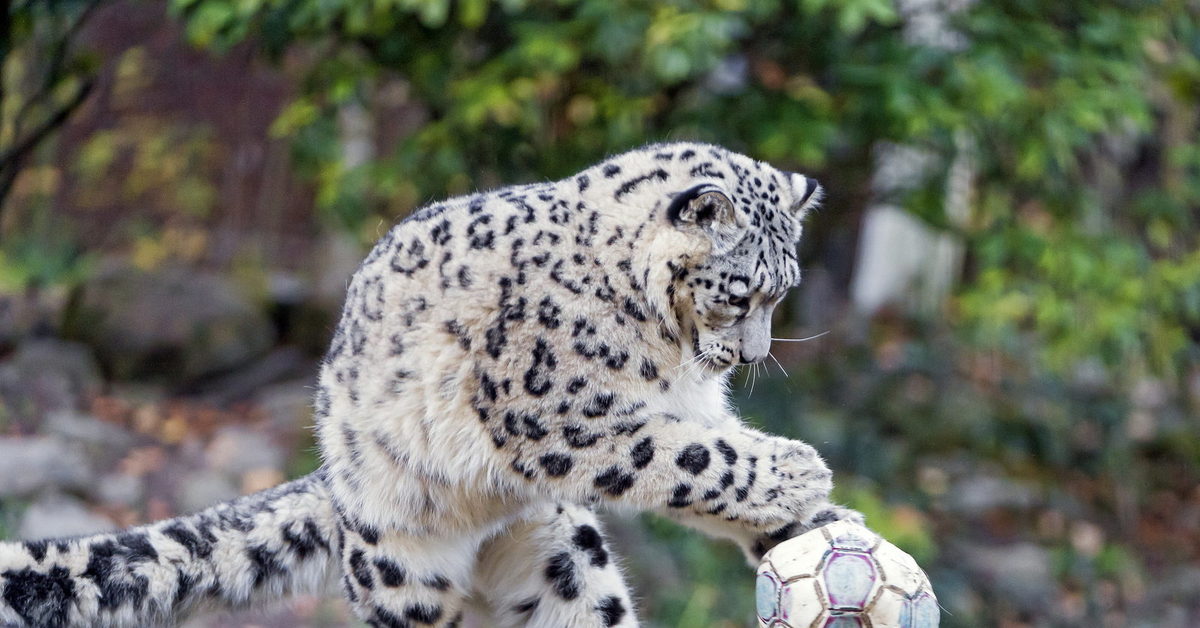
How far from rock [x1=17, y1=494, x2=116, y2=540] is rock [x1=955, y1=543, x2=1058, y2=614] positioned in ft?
18.0

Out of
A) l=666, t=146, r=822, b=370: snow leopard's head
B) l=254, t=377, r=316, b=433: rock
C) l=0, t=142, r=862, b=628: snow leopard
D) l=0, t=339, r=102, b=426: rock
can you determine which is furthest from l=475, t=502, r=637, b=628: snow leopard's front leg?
l=0, t=339, r=102, b=426: rock

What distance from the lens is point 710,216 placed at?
12.8 ft

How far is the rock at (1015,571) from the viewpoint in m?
8.66

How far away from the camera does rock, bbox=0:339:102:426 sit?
8.62 meters

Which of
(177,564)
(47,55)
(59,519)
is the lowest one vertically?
(59,519)

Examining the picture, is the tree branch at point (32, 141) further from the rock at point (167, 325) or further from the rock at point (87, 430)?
the rock at point (167, 325)

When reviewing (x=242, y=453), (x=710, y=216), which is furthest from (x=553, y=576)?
(x=242, y=453)

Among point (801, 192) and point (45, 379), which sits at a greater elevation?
point (801, 192)

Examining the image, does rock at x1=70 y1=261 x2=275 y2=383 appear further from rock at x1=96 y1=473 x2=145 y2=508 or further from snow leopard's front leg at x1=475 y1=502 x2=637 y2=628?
snow leopard's front leg at x1=475 y1=502 x2=637 y2=628

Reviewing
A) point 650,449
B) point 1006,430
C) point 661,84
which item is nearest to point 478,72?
point 661,84

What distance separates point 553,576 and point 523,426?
2.25ft

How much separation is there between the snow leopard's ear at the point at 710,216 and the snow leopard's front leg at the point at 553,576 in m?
1.02

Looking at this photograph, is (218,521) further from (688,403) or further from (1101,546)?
(1101,546)

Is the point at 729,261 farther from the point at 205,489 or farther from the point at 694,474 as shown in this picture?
the point at 205,489
